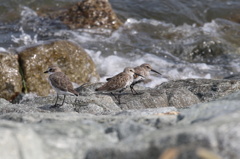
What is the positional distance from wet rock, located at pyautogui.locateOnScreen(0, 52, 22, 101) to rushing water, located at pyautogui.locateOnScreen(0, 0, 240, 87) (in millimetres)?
2024

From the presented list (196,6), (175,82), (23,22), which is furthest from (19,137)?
(196,6)

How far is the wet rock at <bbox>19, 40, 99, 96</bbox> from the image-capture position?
1123 cm

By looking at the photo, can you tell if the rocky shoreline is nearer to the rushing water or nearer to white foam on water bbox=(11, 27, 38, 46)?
the rushing water

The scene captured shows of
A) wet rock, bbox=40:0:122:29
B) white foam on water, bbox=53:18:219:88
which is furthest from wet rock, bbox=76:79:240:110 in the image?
wet rock, bbox=40:0:122:29

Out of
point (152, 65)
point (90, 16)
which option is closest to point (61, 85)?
point (152, 65)

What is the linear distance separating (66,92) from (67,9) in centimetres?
1076

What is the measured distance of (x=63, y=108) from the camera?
24.8 ft

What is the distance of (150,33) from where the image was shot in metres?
17.3

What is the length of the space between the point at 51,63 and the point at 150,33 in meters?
6.70

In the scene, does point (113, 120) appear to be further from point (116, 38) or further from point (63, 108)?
point (116, 38)

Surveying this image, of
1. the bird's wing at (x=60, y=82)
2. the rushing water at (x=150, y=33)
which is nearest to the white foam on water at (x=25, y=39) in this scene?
the rushing water at (x=150, y=33)

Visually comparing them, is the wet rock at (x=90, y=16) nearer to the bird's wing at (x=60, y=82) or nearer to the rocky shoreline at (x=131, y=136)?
the bird's wing at (x=60, y=82)

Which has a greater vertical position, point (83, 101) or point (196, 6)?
point (83, 101)

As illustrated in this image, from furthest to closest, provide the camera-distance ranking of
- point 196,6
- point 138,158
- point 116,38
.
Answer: point 196,6 < point 116,38 < point 138,158
